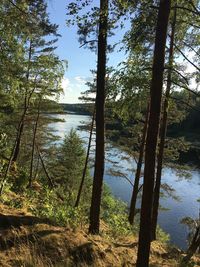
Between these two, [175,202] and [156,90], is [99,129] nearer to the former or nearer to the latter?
[156,90]

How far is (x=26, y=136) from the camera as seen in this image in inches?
1238

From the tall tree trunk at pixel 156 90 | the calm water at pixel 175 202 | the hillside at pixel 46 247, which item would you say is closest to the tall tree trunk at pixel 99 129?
the hillside at pixel 46 247

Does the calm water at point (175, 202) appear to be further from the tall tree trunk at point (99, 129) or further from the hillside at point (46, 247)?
the hillside at point (46, 247)

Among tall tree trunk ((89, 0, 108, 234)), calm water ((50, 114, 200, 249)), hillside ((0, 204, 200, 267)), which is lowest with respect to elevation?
calm water ((50, 114, 200, 249))

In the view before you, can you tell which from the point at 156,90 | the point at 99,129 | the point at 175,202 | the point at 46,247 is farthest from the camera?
the point at 175,202

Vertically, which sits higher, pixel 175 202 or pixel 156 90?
pixel 156 90

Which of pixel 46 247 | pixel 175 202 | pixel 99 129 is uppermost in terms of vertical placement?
pixel 99 129

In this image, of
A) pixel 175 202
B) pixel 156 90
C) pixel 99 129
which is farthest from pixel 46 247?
pixel 175 202

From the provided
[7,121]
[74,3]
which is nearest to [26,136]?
[7,121]

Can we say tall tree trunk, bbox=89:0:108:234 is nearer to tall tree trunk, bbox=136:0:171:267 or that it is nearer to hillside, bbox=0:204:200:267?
hillside, bbox=0:204:200:267

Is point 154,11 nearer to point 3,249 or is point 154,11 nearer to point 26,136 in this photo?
point 3,249

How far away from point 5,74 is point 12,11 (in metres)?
1.35

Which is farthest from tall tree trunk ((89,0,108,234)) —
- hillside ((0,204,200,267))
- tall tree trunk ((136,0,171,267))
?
tall tree trunk ((136,0,171,267))

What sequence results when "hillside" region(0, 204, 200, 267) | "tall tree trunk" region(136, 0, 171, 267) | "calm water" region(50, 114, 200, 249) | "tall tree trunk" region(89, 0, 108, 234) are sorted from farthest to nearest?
"calm water" region(50, 114, 200, 249) → "tall tree trunk" region(89, 0, 108, 234) → "tall tree trunk" region(136, 0, 171, 267) → "hillside" region(0, 204, 200, 267)
